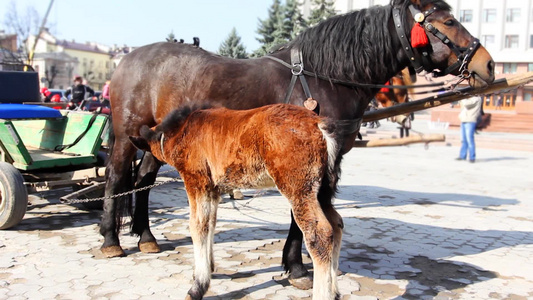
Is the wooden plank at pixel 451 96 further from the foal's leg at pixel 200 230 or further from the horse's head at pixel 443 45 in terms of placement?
the foal's leg at pixel 200 230

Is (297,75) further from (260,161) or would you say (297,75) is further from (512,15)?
(512,15)

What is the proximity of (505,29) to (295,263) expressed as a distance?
5934 centimetres

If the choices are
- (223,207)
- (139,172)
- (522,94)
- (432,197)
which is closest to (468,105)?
(432,197)

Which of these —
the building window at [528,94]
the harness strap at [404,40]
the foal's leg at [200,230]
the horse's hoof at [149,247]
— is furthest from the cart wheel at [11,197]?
the building window at [528,94]

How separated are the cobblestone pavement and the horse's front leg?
110 millimetres

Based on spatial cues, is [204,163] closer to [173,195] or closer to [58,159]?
[58,159]

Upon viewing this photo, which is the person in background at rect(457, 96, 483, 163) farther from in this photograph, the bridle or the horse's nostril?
the bridle

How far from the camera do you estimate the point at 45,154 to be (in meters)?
6.60

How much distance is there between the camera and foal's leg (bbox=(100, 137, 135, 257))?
198 inches

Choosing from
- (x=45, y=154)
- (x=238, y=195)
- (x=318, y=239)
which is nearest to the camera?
(x=318, y=239)

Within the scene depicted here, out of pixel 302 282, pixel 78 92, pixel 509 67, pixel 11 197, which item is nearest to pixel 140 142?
pixel 302 282

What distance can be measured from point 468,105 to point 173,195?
31.4ft

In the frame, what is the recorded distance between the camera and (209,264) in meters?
3.88

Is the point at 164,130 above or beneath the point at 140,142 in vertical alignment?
above
